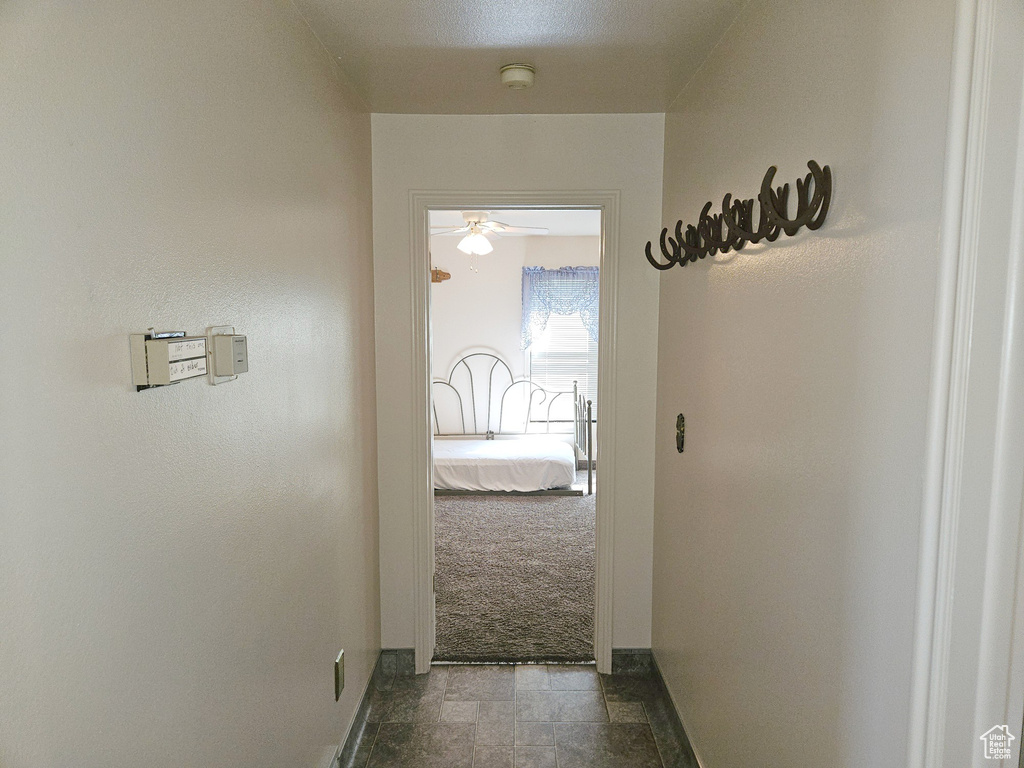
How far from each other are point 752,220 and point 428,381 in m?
1.55

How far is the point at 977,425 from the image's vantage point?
93cm

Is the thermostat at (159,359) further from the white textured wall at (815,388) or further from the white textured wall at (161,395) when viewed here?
the white textured wall at (815,388)

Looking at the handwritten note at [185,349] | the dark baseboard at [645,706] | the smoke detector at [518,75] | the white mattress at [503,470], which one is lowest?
the dark baseboard at [645,706]

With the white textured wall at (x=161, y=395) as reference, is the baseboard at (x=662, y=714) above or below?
below

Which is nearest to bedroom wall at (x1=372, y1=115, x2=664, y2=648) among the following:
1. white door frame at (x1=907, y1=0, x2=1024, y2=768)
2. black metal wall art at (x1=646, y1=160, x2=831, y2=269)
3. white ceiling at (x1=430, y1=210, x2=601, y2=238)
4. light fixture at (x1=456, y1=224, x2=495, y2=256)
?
black metal wall art at (x1=646, y1=160, x2=831, y2=269)

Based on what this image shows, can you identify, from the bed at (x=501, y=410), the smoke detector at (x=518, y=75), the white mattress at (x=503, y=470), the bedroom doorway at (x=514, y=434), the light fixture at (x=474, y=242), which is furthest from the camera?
the bed at (x=501, y=410)

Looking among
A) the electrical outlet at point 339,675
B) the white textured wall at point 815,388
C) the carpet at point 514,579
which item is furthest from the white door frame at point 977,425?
the carpet at point 514,579

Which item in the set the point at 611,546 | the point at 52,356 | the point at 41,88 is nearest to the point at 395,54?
the point at 41,88

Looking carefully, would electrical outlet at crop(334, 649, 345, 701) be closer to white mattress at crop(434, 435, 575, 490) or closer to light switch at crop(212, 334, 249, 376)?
light switch at crop(212, 334, 249, 376)

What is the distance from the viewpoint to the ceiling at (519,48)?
1.82 meters

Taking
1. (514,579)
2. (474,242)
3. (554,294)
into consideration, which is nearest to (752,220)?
(514,579)

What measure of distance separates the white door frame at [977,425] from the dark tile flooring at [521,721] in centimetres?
150

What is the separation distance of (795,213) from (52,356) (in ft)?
4.53

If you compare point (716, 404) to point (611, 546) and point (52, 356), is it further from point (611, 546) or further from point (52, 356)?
point (52, 356)
